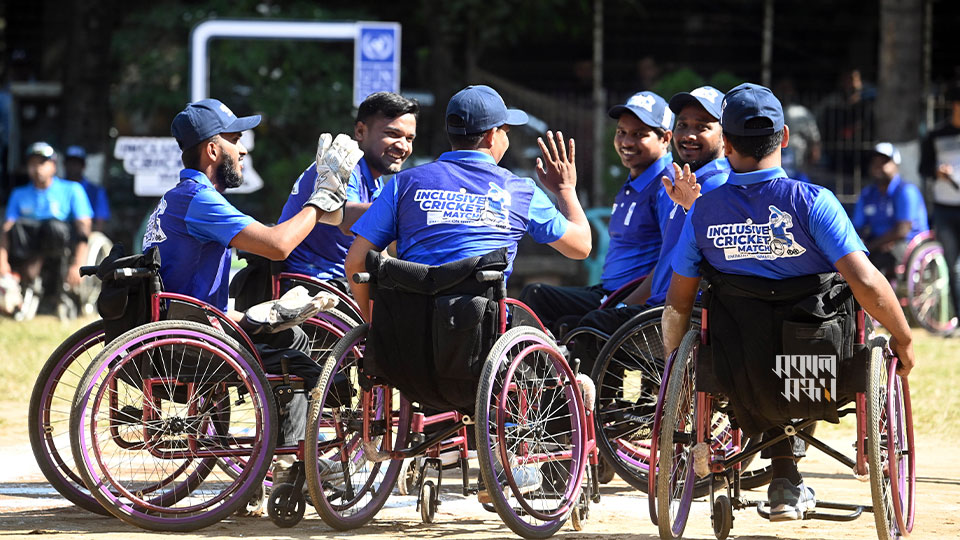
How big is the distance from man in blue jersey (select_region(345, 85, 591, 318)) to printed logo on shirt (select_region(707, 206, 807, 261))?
3.06 feet

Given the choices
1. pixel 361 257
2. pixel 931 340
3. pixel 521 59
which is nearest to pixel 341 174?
pixel 361 257

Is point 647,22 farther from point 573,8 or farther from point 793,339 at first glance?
point 793,339

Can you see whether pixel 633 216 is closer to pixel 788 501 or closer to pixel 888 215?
pixel 788 501

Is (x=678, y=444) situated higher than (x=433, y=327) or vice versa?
(x=433, y=327)

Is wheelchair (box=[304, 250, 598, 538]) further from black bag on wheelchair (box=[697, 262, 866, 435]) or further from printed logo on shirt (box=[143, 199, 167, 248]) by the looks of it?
printed logo on shirt (box=[143, 199, 167, 248])

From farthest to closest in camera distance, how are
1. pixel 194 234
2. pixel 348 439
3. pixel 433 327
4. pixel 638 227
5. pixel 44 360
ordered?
1. pixel 44 360
2. pixel 638 227
3. pixel 194 234
4. pixel 348 439
5. pixel 433 327

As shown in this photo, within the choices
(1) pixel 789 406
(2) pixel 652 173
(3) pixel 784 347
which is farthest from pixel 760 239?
(2) pixel 652 173

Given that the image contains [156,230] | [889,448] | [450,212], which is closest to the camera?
[889,448]

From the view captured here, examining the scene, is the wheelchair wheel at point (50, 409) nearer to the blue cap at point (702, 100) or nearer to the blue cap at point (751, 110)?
the blue cap at point (751, 110)

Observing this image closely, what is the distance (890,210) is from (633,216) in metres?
7.25

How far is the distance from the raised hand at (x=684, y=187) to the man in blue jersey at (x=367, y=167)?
5.14 feet

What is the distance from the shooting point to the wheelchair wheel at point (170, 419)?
5.79m

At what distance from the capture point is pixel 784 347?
17.7 feet

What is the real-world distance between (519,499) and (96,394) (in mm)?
1705
